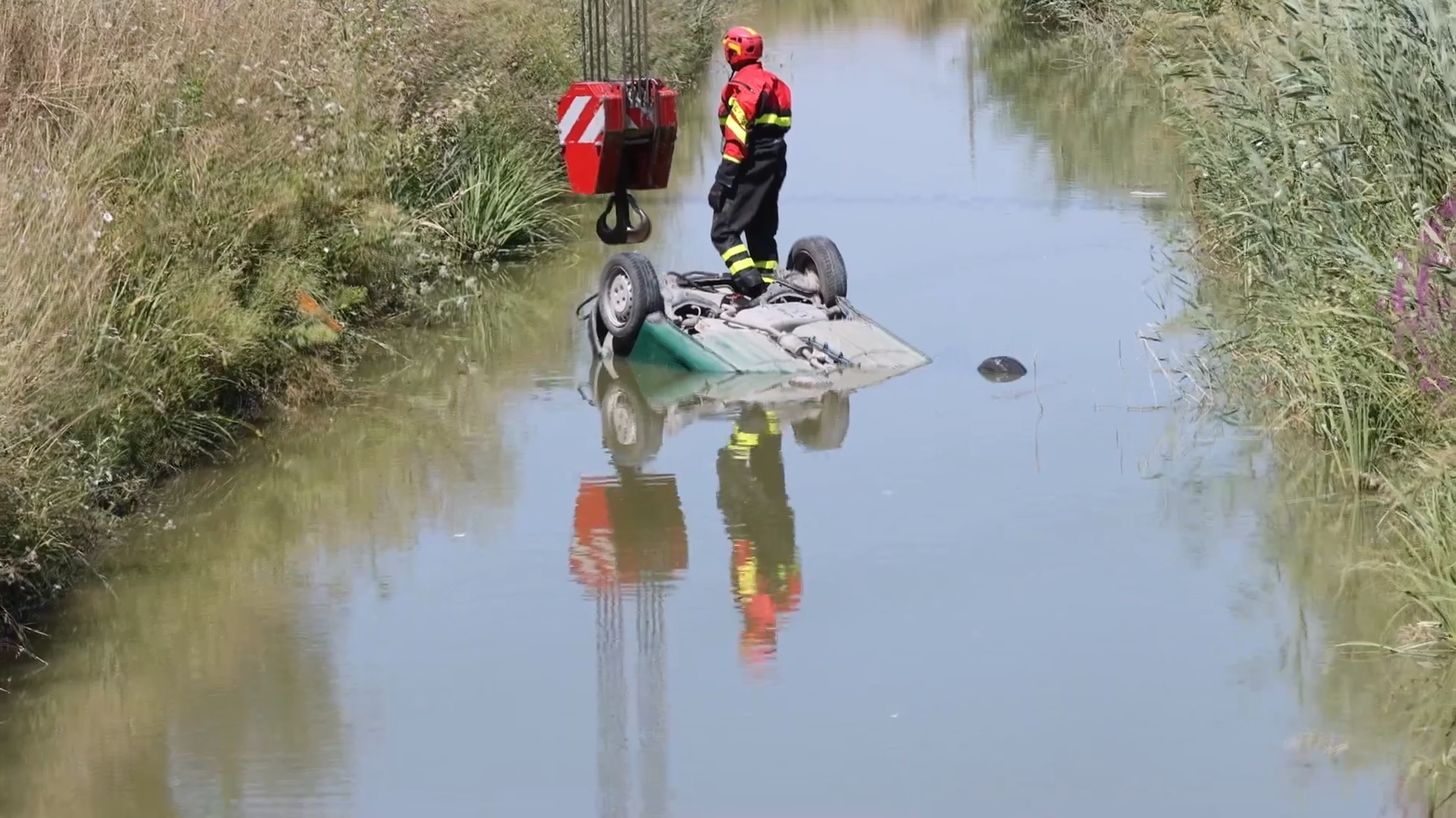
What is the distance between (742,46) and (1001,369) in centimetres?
243

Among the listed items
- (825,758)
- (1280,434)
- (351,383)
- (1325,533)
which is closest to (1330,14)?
(1280,434)

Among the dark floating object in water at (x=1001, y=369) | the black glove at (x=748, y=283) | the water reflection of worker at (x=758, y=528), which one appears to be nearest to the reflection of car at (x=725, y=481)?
the water reflection of worker at (x=758, y=528)

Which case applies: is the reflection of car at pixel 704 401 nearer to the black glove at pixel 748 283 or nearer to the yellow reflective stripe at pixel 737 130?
the black glove at pixel 748 283

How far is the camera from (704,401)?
11.7m

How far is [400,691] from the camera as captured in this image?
24.5 ft

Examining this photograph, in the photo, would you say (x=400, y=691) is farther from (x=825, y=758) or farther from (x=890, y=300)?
(x=890, y=300)

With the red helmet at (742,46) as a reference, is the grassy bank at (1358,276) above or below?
below

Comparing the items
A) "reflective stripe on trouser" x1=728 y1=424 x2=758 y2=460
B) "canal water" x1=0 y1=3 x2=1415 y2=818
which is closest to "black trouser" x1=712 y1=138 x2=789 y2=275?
"canal water" x1=0 y1=3 x2=1415 y2=818

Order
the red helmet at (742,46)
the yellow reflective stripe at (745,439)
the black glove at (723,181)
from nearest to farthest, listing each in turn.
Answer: the yellow reflective stripe at (745,439), the red helmet at (742,46), the black glove at (723,181)

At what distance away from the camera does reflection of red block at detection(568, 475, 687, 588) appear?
8.82m

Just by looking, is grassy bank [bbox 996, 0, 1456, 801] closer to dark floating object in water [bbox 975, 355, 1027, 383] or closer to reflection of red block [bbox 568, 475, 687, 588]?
dark floating object in water [bbox 975, 355, 1027, 383]

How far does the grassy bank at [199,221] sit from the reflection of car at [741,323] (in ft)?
5.09

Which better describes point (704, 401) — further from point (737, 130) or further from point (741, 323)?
point (737, 130)

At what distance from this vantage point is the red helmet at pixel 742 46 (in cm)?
1245
